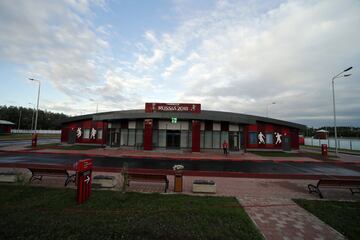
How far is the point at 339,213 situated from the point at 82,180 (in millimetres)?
9318

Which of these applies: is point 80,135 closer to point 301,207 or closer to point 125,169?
point 125,169

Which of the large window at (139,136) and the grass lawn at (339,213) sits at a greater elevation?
the large window at (139,136)

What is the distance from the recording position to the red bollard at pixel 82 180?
659cm

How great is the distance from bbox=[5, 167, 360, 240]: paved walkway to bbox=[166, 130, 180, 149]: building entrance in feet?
47.8

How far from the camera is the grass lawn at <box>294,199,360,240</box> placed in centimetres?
533

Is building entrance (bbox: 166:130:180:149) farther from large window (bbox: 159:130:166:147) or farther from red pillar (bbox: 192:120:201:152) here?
red pillar (bbox: 192:120:201:152)

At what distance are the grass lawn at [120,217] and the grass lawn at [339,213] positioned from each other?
2605mm

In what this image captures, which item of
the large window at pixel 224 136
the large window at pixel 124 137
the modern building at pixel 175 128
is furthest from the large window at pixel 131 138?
the large window at pixel 224 136

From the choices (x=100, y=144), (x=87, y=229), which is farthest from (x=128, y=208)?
(x=100, y=144)

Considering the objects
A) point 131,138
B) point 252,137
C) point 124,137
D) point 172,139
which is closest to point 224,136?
point 252,137

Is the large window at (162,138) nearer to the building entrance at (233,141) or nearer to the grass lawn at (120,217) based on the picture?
the building entrance at (233,141)

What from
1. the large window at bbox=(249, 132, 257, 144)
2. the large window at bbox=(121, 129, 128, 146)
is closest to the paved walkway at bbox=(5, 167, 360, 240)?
the large window at bbox=(121, 129, 128, 146)

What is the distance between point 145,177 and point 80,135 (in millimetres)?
28486

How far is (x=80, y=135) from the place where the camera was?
32.2 metres
